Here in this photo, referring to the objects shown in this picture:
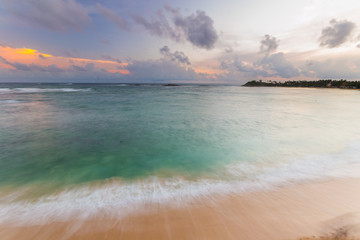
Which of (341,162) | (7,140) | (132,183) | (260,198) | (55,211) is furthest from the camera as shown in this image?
(7,140)

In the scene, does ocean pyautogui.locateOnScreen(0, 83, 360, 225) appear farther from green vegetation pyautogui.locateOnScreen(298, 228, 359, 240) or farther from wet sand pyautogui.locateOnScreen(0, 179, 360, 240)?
green vegetation pyautogui.locateOnScreen(298, 228, 359, 240)

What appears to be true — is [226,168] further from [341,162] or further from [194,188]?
[341,162]

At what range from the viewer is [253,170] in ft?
16.5

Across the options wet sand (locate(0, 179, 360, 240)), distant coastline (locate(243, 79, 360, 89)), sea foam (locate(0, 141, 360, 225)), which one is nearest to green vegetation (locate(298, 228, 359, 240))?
wet sand (locate(0, 179, 360, 240))

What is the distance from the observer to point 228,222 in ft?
9.70

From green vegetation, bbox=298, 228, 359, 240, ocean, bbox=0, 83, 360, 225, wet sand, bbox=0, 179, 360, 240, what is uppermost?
green vegetation, bbox=298, 228, 359, 240

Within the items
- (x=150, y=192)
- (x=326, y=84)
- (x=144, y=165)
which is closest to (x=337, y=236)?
(x=150, y=192)

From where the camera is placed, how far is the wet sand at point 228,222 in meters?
2.72

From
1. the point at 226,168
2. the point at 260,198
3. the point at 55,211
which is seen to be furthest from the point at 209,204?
the point at 55,211

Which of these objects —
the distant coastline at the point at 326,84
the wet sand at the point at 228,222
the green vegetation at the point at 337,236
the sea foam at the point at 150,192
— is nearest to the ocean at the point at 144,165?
the sea foam at the point at 150,192

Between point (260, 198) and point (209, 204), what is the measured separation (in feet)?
4.10

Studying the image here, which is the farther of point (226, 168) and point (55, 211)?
point (226, 168)

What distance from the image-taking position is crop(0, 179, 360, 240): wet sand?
8.91 feet

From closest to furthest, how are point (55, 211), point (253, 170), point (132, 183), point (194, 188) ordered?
point (55, 211), point (194, 188), point (132, 183), point (253, 170)
